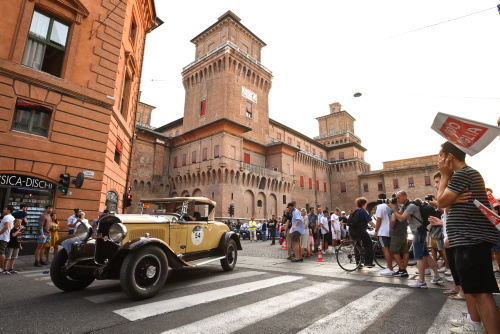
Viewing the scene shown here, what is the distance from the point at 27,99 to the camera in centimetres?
942

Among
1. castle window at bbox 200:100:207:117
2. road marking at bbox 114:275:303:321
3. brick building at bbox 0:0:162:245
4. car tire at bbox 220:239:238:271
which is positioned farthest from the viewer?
castle window at bbox 200:100:207:117

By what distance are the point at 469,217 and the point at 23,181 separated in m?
12.2

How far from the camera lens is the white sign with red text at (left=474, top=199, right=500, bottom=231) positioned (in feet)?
6.88

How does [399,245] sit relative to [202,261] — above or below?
above

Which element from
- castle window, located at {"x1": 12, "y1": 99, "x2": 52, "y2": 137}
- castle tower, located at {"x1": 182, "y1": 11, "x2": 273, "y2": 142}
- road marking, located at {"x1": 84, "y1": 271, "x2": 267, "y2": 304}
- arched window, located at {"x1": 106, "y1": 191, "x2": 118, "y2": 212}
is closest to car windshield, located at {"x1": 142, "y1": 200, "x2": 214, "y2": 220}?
road marking, located at {"x1": 84, "y1": 271, "x2": 267, "y2": 304}

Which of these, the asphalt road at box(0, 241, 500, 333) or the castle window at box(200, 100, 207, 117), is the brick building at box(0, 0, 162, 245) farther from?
the castle window at box(200, 100, 207, 117)

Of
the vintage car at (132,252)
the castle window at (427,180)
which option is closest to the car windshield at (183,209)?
the vintage car at (132,252)

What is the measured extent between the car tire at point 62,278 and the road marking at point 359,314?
13.6 feet

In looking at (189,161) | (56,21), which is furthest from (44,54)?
(189,161)

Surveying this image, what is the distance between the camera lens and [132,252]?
4020 mm

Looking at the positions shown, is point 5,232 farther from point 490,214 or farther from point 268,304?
point 490,214

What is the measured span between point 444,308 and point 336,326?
184 cm

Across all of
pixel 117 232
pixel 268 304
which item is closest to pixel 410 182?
pixel 268 304

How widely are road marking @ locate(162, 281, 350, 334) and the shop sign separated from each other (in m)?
9.74
